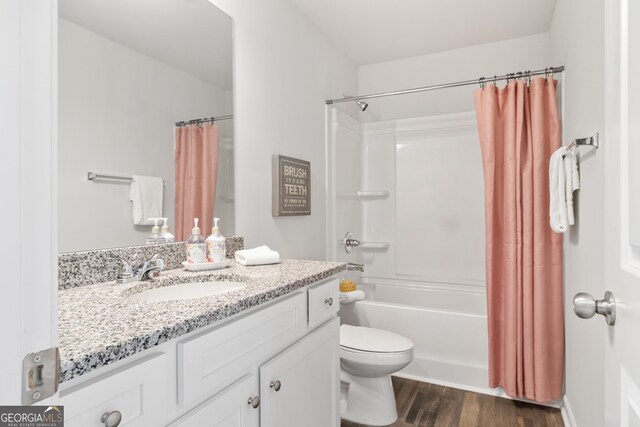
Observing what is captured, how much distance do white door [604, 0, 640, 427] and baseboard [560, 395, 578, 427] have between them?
1.47 meters

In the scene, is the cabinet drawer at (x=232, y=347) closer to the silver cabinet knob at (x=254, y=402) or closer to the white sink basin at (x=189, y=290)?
the silver cabinet knob at (x=254, y=402)

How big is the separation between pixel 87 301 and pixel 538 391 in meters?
2.31

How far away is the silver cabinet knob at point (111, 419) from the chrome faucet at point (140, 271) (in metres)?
0.62

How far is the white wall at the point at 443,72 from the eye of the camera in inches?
111

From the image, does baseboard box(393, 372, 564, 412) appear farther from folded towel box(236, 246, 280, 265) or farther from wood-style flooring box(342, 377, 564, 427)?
folded towel box(236, 246, 280, 265)

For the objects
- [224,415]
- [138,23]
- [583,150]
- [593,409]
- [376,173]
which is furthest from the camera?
[376,173]

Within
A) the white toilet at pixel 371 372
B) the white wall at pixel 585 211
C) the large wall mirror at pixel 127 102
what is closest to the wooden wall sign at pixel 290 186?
the large wall mirror at pixel 127 102

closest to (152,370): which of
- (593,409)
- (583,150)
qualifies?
(593,409)

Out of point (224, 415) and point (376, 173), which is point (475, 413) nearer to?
point (224, 415)

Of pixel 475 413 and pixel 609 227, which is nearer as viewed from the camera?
pixel 609 227

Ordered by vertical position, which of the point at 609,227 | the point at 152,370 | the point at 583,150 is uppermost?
the point at 583,150

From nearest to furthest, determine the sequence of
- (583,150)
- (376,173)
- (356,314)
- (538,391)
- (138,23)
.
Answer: (138,23)
(583,150)
(538,391)
(356,314)
(376,173)

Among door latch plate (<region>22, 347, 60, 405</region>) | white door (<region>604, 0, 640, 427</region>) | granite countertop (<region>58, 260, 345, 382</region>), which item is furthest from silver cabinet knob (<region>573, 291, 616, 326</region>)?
Answer: door latch plate (<region>22, 347, 60, 405</region>)

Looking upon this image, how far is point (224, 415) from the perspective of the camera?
2.96ft
